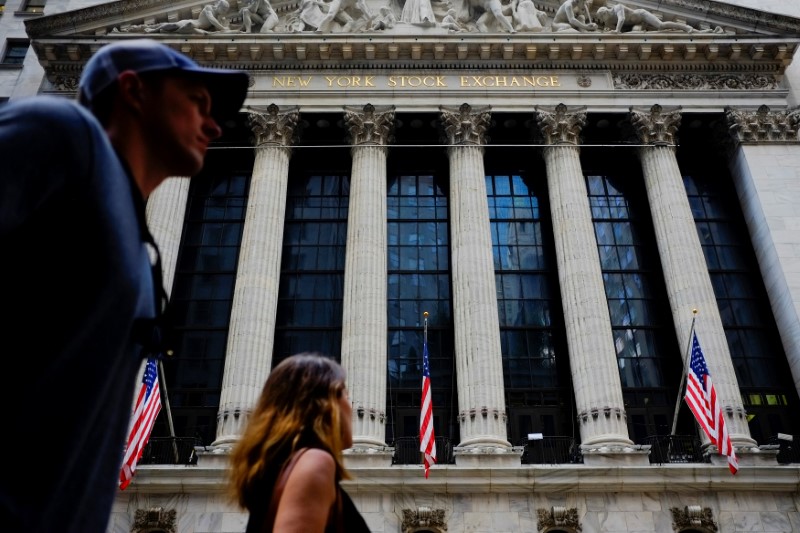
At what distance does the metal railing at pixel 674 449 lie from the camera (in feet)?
65.9

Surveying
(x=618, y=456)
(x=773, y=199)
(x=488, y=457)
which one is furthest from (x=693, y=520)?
(x=773, y=199)

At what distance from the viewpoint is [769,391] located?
73.6 ft

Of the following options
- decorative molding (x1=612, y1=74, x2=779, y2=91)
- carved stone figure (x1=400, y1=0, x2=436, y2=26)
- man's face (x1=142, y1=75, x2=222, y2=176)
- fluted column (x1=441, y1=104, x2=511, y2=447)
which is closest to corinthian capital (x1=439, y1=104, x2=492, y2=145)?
fluted column (x1=441, y1=104, x2=511, y2=447)

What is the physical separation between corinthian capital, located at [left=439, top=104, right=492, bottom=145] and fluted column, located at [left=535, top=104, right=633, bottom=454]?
2156 millimetres

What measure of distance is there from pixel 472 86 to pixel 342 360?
1248 centimetres

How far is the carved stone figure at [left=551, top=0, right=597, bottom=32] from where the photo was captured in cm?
2781

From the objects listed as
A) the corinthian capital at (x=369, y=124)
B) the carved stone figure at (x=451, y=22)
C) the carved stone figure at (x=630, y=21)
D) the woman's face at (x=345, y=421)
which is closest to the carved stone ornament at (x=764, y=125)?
the carved stone figure at (x=630, y=21)

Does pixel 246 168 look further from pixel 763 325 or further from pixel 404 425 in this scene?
pixel 763 325

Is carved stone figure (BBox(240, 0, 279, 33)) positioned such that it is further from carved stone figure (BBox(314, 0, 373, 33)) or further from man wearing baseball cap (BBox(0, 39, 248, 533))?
man wearing baseball cap (BBox(0, 39, 248, 533))

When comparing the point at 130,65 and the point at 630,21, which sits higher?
the point at 630,21

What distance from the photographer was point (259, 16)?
2841 centimetres

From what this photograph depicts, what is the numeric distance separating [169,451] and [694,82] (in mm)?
23848

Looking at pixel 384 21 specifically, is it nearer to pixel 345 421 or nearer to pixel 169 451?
pixel 169 451

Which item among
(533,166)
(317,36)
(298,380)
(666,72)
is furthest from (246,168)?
(298,380)
